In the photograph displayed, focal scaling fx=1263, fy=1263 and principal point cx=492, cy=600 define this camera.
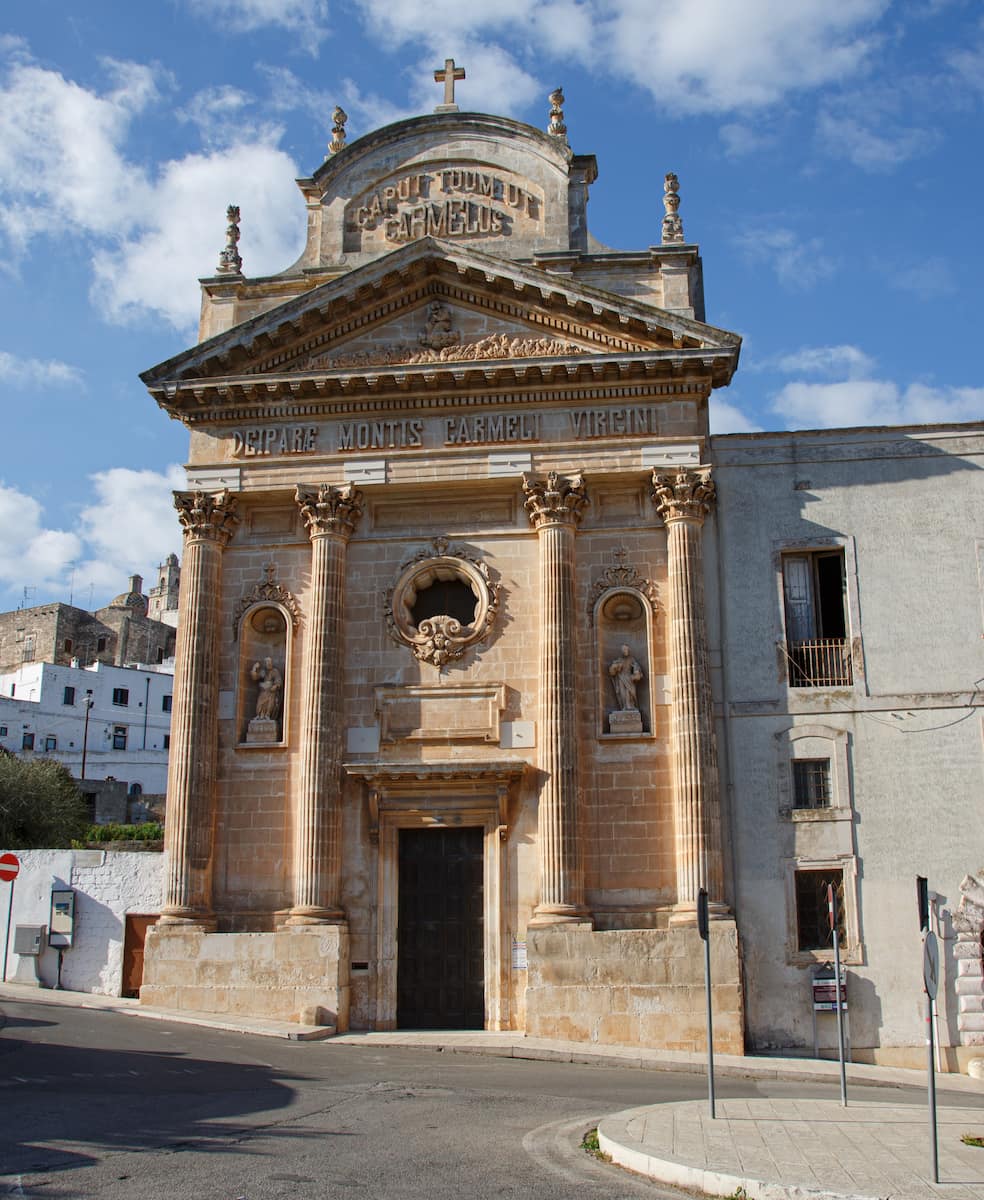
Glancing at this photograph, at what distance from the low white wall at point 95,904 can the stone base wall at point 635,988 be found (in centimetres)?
763

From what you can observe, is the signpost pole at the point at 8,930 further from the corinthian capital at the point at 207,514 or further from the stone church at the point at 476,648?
the corinthian capital at the point at 207,514

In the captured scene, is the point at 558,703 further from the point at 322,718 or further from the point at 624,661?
the point at 322,718

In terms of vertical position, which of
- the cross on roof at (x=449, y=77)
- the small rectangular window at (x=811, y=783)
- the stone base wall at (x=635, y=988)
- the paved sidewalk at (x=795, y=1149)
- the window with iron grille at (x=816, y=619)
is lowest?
the paved sidewalk at (x=795, y=1149)

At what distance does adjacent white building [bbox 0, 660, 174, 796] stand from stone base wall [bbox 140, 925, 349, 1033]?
42799 mm

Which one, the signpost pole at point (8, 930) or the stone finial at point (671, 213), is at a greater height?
the stone finial at point (671, 213)

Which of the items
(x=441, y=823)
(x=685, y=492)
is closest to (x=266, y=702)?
(x=441, y=823)

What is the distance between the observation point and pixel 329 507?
76.9ft

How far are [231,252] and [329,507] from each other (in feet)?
21.6

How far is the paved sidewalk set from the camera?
9.44 meters

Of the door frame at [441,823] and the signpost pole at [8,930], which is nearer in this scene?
the door frame at [441,823]

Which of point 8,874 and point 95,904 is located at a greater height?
point 8,874

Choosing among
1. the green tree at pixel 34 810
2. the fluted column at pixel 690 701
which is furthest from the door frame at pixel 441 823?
the green tree at pixel 34 810

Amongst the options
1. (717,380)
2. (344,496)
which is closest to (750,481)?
(717,380)

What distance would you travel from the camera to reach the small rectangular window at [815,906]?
21.4 meters
